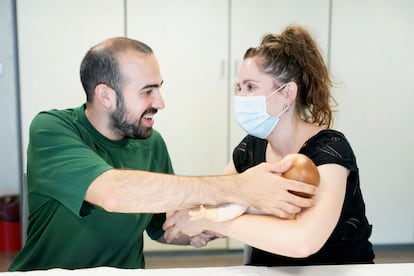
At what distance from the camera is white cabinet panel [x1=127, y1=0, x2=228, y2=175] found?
2746mm

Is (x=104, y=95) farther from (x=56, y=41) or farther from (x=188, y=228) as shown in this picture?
(x=56, y=41)

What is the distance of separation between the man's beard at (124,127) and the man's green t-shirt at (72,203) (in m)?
0.04

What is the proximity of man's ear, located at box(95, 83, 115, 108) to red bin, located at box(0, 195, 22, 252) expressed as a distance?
2.06 metres

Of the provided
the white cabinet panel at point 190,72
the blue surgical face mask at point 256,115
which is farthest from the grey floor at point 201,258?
the blue surgical face mask at point 256,115

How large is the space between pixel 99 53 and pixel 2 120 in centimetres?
200

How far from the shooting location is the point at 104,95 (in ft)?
4.48

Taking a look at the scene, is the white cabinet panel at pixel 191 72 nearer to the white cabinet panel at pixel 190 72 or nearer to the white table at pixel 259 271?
the white cabinet panel at pixel 190 72

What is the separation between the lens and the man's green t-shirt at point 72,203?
1.14 m

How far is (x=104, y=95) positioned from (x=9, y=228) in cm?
210

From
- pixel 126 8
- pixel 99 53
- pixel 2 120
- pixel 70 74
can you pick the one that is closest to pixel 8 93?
pixel 2 120

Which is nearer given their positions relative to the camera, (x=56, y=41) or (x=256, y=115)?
(x=256, y=115)

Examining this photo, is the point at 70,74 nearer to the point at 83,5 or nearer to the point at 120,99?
the point at 83,5

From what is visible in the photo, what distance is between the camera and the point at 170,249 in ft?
9.96

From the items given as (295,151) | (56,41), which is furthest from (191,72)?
(295,151)
